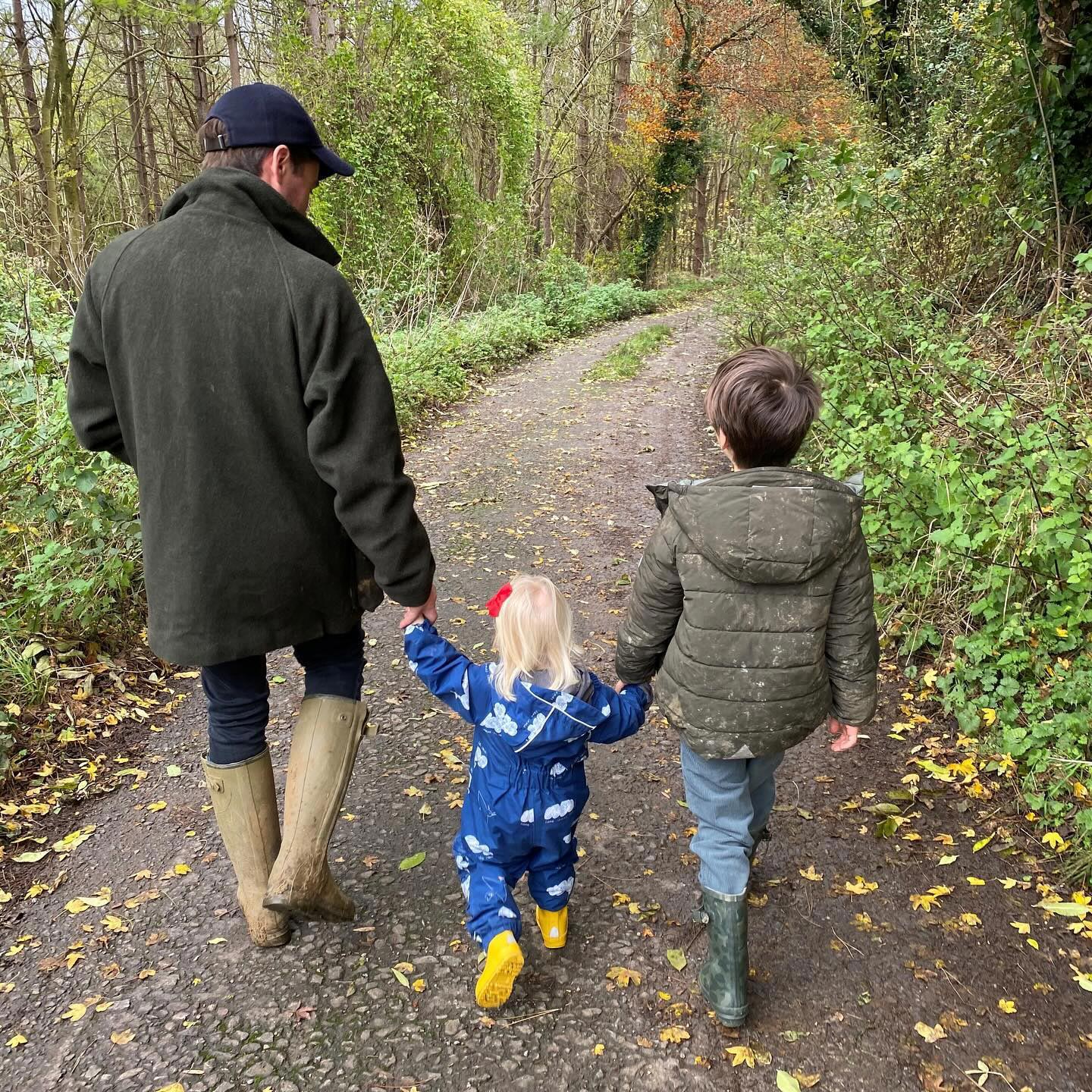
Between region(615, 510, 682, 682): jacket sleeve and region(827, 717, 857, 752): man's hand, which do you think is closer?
region(615, 510, 682, 682): jacket sleeve

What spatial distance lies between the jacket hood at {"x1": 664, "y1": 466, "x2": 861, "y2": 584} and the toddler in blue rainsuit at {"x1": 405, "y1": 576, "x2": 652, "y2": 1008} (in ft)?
1.52

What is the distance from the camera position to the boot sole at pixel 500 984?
87.2 inches

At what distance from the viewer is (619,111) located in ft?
73.3

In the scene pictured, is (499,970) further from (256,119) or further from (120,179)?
(120,179)

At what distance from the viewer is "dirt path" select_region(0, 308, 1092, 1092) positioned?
2219 millimetres

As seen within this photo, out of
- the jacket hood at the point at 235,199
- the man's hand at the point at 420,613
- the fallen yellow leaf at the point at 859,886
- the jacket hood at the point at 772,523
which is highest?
the jacket hood at the point at 235,199

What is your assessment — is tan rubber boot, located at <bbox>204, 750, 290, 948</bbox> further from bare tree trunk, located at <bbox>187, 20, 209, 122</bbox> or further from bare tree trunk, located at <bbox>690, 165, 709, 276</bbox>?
bare tree trunk, located at <bbox>690, 165, 709, 276</bbox>

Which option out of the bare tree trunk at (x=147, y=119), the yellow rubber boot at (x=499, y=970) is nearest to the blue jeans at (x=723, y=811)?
the yellow rubber boot at (x=499, y=970)

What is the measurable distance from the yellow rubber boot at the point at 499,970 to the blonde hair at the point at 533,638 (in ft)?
2.17

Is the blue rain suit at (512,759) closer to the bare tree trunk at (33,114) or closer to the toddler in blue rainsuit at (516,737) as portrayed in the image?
the toddler in blue rainsuit at (516,737)

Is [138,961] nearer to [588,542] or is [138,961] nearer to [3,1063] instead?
[3,1063]

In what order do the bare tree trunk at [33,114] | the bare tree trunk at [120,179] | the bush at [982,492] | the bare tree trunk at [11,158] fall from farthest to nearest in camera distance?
the bare tree trunk at [120,179]
the bare tree trunk at [33,114]
the bare tree trunk at [11,158]
the bush at [982,492]

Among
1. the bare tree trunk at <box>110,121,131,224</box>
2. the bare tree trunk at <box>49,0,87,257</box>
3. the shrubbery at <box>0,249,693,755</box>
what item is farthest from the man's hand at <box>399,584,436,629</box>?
the bare tree trunk at <box>110,121,131,224</box>

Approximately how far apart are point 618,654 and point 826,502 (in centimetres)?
75
